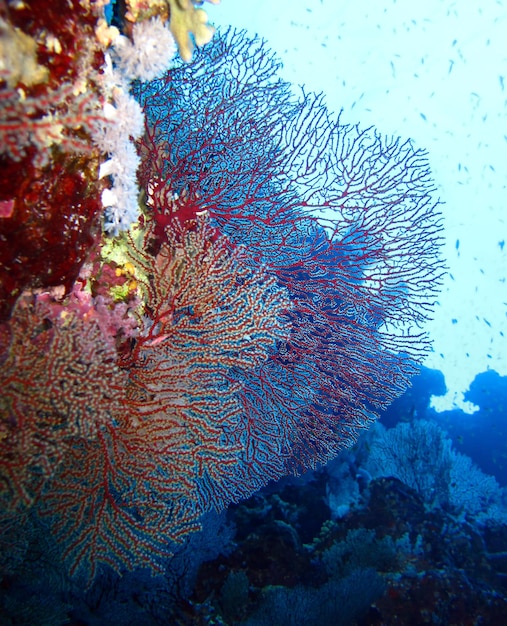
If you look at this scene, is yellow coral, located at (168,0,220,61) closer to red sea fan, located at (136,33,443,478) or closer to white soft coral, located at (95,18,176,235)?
white soft coral, located at (95,18,176,235)

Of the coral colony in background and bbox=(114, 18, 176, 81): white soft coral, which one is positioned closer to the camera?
the coral colony in background

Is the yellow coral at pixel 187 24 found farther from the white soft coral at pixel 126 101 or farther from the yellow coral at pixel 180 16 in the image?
the white soft coral at pixel 126 101

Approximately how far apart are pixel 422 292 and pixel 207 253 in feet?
10.3

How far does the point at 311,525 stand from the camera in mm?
7020

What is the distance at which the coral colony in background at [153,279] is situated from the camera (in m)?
2.08

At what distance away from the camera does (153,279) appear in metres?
3.21

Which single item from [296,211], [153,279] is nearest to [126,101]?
[153,279]

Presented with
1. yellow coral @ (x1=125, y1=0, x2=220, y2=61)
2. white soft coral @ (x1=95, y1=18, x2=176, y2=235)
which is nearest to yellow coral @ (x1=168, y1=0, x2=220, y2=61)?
yellow coral @ (x1=125, y1=0, x2=220, y2=61)

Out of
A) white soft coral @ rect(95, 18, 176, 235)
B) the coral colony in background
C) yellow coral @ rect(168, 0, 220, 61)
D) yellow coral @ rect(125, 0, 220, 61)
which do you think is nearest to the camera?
the coral colony in background

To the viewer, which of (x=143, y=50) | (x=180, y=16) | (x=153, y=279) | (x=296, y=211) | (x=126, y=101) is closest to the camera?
(x=126, y=101)

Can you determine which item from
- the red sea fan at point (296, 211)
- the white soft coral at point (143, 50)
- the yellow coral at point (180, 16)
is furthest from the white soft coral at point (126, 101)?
the red sea fan at point (296, 211)

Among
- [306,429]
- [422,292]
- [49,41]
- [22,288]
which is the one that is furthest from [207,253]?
[422,292]

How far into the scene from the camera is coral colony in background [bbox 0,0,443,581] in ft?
6.81

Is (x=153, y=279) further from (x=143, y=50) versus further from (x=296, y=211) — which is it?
(x=296, y=211)
